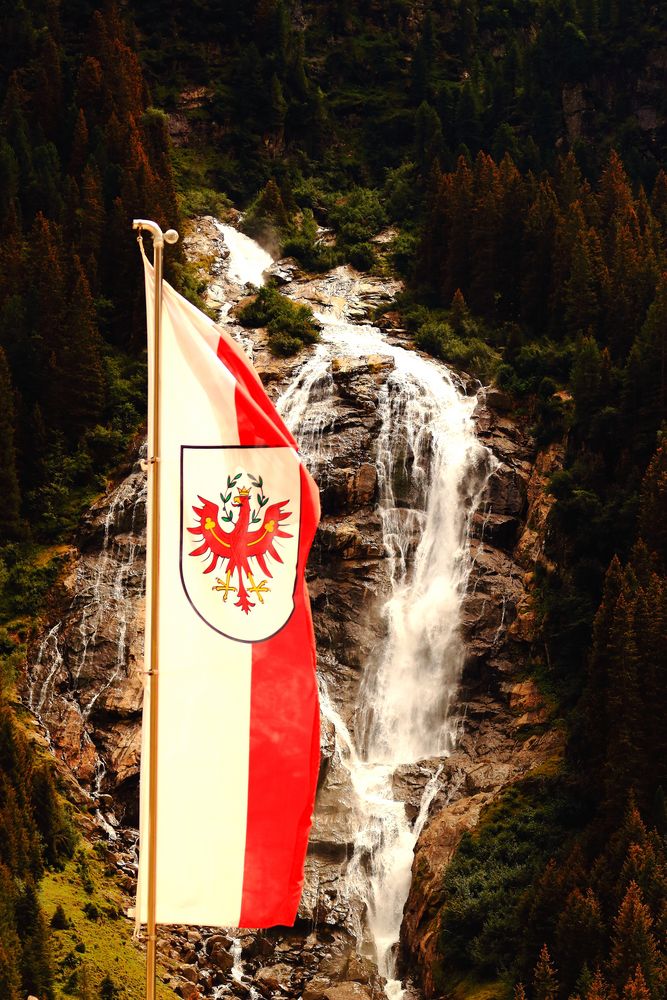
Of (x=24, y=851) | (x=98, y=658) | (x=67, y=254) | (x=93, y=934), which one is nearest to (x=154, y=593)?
(x=93, y=934)

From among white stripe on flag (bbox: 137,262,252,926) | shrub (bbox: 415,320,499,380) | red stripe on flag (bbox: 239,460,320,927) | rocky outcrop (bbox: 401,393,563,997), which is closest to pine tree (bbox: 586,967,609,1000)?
rocky outcrop (bbox: 401,393,563,997)

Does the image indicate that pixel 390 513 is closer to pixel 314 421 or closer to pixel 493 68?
pixel 314 421

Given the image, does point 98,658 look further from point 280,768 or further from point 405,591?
point 280,768

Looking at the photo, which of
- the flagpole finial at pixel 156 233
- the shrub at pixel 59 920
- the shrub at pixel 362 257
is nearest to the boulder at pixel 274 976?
the shrub at pixel 59 920

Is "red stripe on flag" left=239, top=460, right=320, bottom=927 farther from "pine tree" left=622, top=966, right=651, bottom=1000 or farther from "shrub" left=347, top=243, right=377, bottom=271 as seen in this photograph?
"shrub" left=347, top=243, right=377, bottom=271

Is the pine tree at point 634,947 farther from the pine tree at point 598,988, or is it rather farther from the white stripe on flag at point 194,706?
the white stripe on flag at point 194,706

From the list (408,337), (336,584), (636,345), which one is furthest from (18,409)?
(636,345)

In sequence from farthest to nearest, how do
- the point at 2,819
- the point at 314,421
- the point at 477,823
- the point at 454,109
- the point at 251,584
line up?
the point at 454,109 < the point at 314,421 < the point at 477,823 < the point at 2,819 < the point at 251,584
